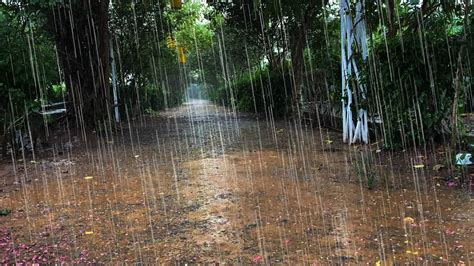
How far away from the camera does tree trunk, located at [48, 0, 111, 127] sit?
472 inches

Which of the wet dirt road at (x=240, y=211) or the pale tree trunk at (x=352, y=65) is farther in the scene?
the pale tree trunk at (x=352, y=65)

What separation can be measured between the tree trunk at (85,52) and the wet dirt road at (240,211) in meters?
4.65

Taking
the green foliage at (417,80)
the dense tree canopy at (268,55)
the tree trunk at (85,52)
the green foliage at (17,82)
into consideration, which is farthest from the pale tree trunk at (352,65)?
the tree trunk at (85,52)

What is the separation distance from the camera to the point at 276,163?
7000 millimetres

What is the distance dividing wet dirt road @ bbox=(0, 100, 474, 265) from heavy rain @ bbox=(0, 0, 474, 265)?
0.07ft

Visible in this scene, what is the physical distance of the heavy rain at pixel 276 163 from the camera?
359 centimetres

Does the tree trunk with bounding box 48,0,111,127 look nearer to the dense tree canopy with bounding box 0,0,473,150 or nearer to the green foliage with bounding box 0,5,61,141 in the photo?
the dense tree canopy with bounding box 0,0,473,150

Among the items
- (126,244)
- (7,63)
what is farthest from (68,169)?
(126,244)

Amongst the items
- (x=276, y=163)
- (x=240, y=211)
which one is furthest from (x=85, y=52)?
(x=240, y=211)

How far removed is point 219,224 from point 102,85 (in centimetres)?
920

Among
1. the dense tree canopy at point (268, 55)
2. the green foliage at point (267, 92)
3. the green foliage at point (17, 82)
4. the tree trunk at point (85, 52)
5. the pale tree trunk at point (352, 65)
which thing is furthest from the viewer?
the green foliage at point (267, 92)

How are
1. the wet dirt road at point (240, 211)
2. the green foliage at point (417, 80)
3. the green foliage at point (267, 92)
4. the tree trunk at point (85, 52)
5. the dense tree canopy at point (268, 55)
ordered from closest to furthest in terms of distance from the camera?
1. the wet dirt road at point (240, 211)
2. the green foliage at point (417, 80)
3. the dense tree canopy at point (268, 55)
4. the tree trunk at point (85, 52)
5. the green foliage at point (267, 92)

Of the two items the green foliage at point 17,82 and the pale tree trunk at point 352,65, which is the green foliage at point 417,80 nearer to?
the pale tree trunk at point 352,65

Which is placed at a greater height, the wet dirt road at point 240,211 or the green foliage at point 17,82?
the green foliage at point 17,82
